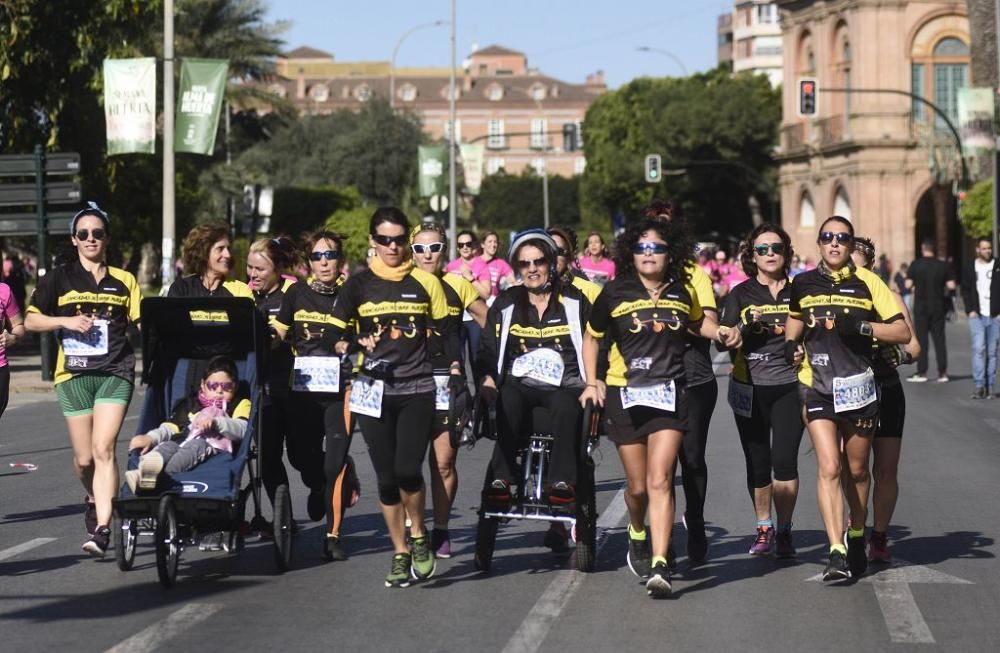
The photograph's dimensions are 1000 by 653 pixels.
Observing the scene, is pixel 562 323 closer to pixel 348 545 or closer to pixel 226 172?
pixel 348 545

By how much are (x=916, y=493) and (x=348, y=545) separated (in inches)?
176

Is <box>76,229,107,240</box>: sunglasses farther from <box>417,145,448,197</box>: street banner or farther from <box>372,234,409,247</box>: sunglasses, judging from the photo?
<box>417,145,448,197</box>: street banner

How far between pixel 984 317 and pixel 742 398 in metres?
13.0

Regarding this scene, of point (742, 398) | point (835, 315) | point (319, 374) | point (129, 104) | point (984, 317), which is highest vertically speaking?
point (129, 104)

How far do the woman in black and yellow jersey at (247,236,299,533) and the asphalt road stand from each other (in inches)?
20.2

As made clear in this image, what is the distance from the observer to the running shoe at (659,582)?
8.71 meters

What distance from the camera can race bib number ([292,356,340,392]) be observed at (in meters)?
10.4

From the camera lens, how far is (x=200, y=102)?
89.8 ft

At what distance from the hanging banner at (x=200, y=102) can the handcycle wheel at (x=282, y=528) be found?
58.9ft

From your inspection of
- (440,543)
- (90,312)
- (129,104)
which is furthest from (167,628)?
(129,104)

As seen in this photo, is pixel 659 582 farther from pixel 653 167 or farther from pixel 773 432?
pixel 653 167

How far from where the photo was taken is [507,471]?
31.2 ft

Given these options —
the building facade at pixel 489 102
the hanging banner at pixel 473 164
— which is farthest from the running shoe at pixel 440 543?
the building facade at pixel 489 102

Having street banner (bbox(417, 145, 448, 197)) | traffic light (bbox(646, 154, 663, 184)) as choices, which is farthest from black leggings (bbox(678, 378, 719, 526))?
traffic light (bbox(646, 154, 663, 184))
